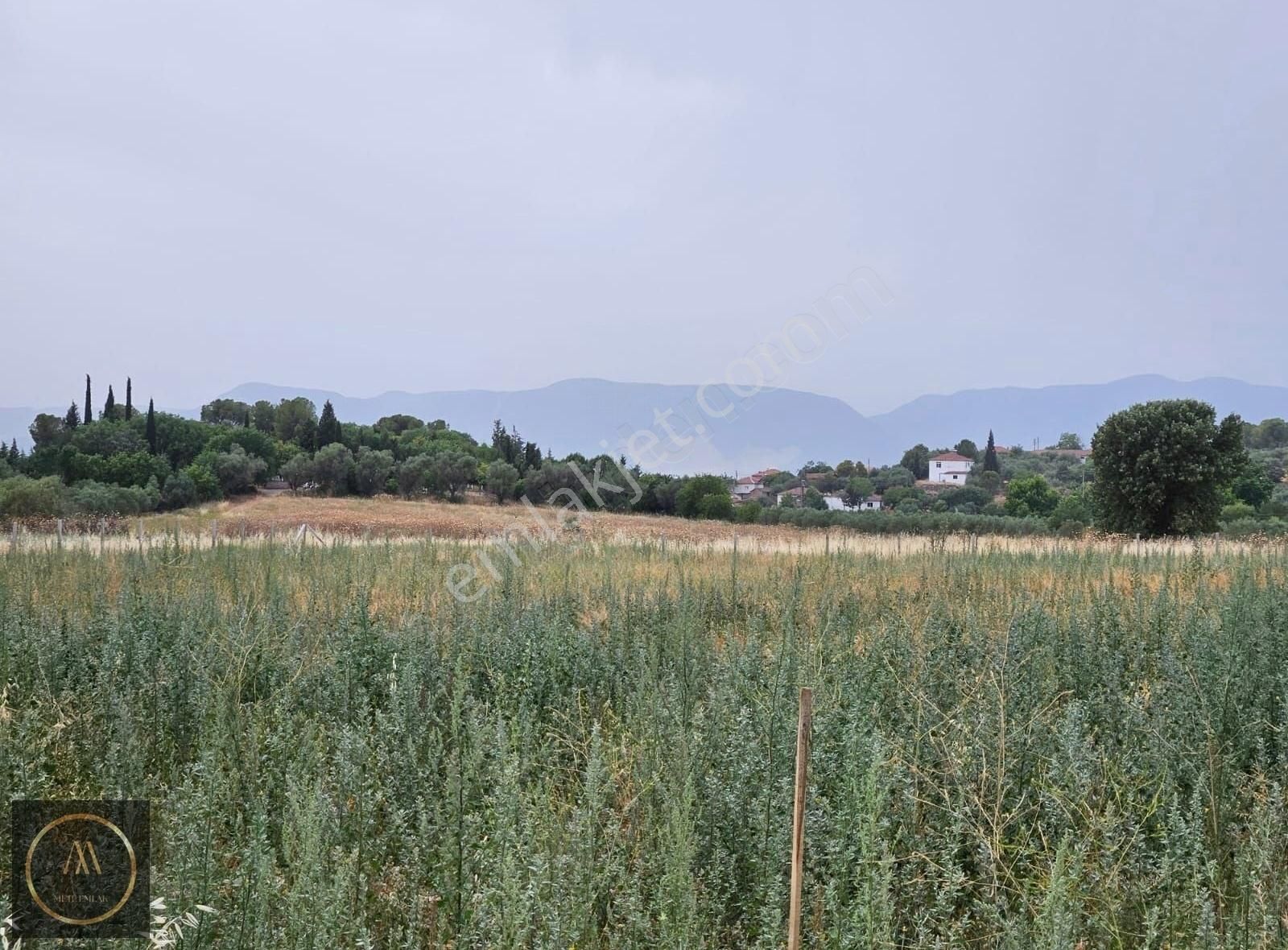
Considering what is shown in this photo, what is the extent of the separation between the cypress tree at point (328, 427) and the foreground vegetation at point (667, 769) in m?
58.7

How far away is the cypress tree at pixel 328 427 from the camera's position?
6122cm

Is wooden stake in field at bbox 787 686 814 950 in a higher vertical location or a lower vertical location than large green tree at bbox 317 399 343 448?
Answer: lower

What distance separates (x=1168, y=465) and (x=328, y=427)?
2157 inches

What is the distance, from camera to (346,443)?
6262cm

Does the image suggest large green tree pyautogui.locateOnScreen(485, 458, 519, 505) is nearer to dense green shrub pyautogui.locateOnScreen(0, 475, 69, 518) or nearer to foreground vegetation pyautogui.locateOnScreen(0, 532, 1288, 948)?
dense green shrub pyautogui.locateOnScreen(0, 475, 69, 518)

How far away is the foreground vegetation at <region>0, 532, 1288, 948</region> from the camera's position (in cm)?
243

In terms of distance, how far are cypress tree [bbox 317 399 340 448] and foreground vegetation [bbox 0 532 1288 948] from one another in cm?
5873

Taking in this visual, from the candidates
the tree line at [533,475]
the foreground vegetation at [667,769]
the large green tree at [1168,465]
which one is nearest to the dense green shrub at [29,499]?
the tree line at [533,475]

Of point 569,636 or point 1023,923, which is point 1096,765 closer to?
point 1023,923

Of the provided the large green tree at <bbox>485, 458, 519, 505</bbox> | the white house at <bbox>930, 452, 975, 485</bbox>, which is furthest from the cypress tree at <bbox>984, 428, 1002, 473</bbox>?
the large green tree at <bbox>485, 458, 519, 505</bbox>

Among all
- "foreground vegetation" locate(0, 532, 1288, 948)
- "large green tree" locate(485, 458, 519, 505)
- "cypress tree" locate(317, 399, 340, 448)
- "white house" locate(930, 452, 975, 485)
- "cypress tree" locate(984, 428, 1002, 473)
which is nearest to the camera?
"foreground vegetation" locate(0, 532, 1288, 948)

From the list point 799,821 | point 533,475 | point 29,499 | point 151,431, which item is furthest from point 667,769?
point 151,431

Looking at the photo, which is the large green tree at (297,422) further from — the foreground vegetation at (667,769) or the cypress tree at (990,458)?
the cypress tree at (990,458)

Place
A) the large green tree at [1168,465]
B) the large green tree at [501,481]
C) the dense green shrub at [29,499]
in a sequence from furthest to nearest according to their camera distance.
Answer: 1. the large green tree at [501,481]
2. the dense green shrub at [29,499]
3. the large green tree at [1168,465]
